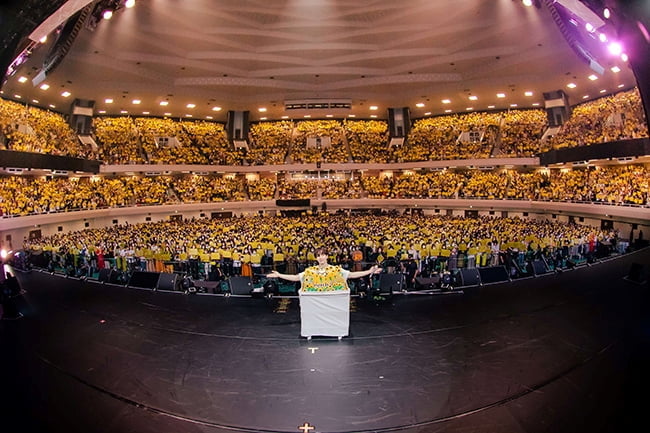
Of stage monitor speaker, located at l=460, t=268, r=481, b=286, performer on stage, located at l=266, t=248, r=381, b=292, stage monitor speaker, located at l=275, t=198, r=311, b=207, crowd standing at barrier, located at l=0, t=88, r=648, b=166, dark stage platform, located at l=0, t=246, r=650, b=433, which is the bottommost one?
dark stage platform, located at l=0, t=246, r=650, b=433

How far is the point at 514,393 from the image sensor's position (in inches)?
250

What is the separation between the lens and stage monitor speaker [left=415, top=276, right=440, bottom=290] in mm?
12688

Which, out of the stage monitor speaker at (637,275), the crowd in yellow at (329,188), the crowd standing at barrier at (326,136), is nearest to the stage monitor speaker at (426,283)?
the stage monitor speaker at (637,275)

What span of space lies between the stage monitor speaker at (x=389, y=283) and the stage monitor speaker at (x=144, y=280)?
24.0 feet

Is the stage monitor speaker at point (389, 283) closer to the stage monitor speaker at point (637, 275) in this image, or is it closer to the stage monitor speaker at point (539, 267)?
the stage monitor speaker at point (539, 267)

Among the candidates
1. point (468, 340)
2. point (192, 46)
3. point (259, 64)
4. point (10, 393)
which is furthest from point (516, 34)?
point (10, 393)

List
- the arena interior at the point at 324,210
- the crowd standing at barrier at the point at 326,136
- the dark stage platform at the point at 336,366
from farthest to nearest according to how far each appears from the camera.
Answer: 1. the crowd standing at barrier at the point at 326,136
2. the arena interior at the point at 324,210
3. the dark stage platform at the point at 336,366

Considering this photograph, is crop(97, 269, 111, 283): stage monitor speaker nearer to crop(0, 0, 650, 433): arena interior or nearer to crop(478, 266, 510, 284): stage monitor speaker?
crop(0, 0, 650, 433): arena interior

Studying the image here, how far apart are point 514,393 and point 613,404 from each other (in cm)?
129

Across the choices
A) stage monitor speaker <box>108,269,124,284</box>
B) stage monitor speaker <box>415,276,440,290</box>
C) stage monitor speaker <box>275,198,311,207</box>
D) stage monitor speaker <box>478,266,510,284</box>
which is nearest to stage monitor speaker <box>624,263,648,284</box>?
stage monitor speaker <box>478,266,510,284</box>

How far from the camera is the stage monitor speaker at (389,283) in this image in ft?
40.2

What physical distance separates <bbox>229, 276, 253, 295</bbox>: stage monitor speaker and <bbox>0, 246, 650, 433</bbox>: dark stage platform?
88cm

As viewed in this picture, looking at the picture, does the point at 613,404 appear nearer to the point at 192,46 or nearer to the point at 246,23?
the point at 246,23

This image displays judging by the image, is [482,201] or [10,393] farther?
[482,201]
